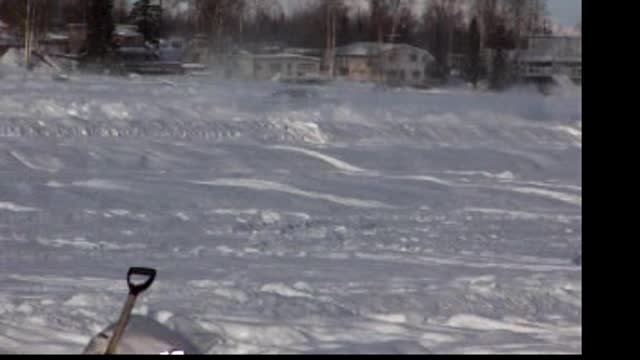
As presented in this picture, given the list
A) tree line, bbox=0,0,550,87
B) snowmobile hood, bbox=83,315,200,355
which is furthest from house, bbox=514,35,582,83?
snowmobile hood, bbox=83,315,200,355

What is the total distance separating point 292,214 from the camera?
15008 millimetres

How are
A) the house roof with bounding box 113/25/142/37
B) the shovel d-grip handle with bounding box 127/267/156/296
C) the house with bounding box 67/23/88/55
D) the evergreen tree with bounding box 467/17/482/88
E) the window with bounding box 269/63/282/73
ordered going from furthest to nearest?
the evergreen tree with bounding box 467/17/482/88, the window with bounding box 269/63/282/73, the house roof with bounding box 113/25/142/37, the house with bounding box 67/23/88/55, the shovel d-grip handle with bounding box 127/267/156/296

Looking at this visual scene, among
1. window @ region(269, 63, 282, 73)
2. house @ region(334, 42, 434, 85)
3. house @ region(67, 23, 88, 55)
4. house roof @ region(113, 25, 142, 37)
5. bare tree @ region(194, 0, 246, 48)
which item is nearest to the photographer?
house @ region(67, 23, 88, 55)

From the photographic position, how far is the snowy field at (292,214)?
299 inches

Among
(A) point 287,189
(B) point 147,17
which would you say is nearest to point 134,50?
(B) point 147,17

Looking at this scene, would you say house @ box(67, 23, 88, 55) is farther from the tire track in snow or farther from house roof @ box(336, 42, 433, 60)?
the tire track in snow

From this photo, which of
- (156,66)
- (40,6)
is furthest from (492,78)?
(40,6)

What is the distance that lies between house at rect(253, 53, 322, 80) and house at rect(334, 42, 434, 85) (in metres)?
0.92

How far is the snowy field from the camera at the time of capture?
299 inches

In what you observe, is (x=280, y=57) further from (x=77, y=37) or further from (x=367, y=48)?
(x=77, y=37)

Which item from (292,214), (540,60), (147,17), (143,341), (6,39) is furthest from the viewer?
(540,60)

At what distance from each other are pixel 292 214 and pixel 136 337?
1169 cm
